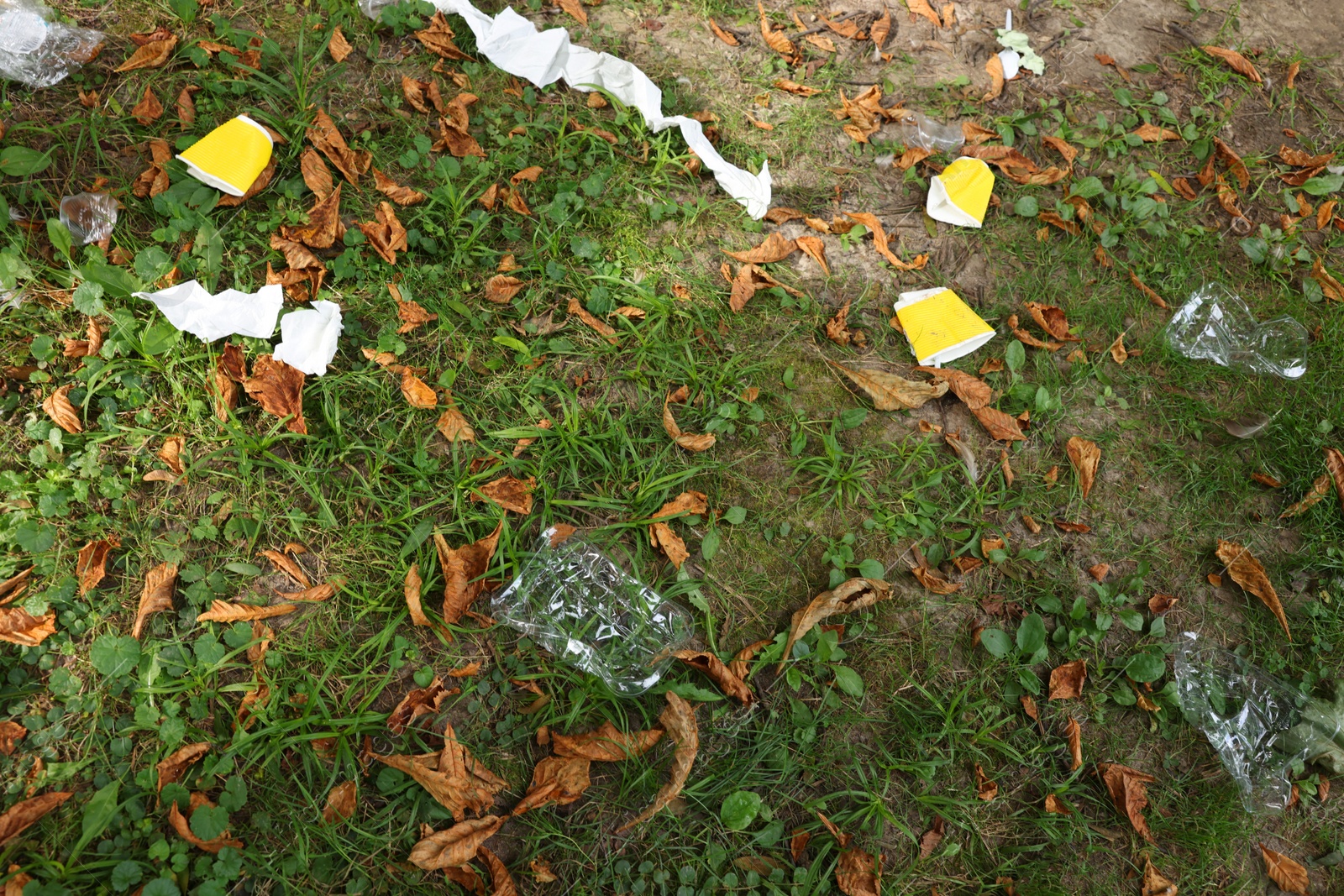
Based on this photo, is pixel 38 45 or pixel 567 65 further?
pixel 567 65

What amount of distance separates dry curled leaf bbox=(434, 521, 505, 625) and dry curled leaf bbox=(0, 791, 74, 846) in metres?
0.86

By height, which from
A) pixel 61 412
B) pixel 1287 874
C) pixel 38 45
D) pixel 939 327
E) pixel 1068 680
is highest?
pixel 38 45

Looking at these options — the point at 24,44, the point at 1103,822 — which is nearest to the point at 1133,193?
the point at 1103,822

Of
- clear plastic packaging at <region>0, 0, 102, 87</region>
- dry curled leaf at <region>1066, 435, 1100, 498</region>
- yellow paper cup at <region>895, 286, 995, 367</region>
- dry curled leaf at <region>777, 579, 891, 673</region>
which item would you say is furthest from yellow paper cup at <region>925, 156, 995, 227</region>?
clear plastic packaging at <region>0, 0, 102, 87</region>

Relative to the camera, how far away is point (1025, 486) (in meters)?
2.42

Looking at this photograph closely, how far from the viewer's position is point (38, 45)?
8.10 ft

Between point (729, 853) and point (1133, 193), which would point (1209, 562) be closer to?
point (1133, 193)

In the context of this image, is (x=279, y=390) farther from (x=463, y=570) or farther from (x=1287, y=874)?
(x=1287, y=874)

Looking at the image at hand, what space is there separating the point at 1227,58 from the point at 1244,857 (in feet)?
10.3

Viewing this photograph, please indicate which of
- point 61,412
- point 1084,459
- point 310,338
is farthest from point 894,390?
point 61,412

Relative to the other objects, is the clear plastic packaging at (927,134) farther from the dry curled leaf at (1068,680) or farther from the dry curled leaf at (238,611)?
the dry curled leaf at (238,611)

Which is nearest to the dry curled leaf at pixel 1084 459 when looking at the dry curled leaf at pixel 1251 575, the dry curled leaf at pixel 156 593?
the dry curled leaf at pixel 1251 575

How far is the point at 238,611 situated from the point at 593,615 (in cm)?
85

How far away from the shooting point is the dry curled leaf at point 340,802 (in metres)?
1.78
